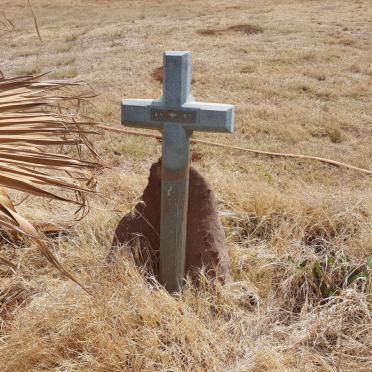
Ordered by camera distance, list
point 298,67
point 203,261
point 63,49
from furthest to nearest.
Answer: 1. point 63,49
2. point 298,67
3. point 203,261

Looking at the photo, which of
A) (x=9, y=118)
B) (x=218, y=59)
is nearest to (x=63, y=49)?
(x=218, y=59)

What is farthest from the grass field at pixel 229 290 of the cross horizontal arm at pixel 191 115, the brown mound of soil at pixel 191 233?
the cross horizontal arm at pixel 191 115

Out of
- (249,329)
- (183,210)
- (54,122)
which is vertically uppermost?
(54,122)

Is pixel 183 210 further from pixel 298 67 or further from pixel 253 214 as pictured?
pixel 298 67

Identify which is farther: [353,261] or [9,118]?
[353,261]

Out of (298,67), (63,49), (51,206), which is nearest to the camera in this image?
(51,206)

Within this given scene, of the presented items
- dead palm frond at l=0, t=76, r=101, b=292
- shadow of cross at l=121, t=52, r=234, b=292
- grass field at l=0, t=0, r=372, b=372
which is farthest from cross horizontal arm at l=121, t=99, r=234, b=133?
grass field at l=0, t=0, r=372, b=372

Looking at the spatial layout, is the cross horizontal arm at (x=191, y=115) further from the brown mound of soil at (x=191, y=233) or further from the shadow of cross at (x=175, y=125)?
the brown mound of soil at (x=191, y=233)

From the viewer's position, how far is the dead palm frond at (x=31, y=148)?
1.84m

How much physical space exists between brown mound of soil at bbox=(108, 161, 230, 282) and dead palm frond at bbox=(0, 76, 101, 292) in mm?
392

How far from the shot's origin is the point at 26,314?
221 cm

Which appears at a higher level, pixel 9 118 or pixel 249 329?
pixel 9 118

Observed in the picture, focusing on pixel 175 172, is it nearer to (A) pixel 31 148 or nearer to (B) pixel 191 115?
(B) pixel 191 115

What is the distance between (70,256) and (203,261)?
2.06 feet
